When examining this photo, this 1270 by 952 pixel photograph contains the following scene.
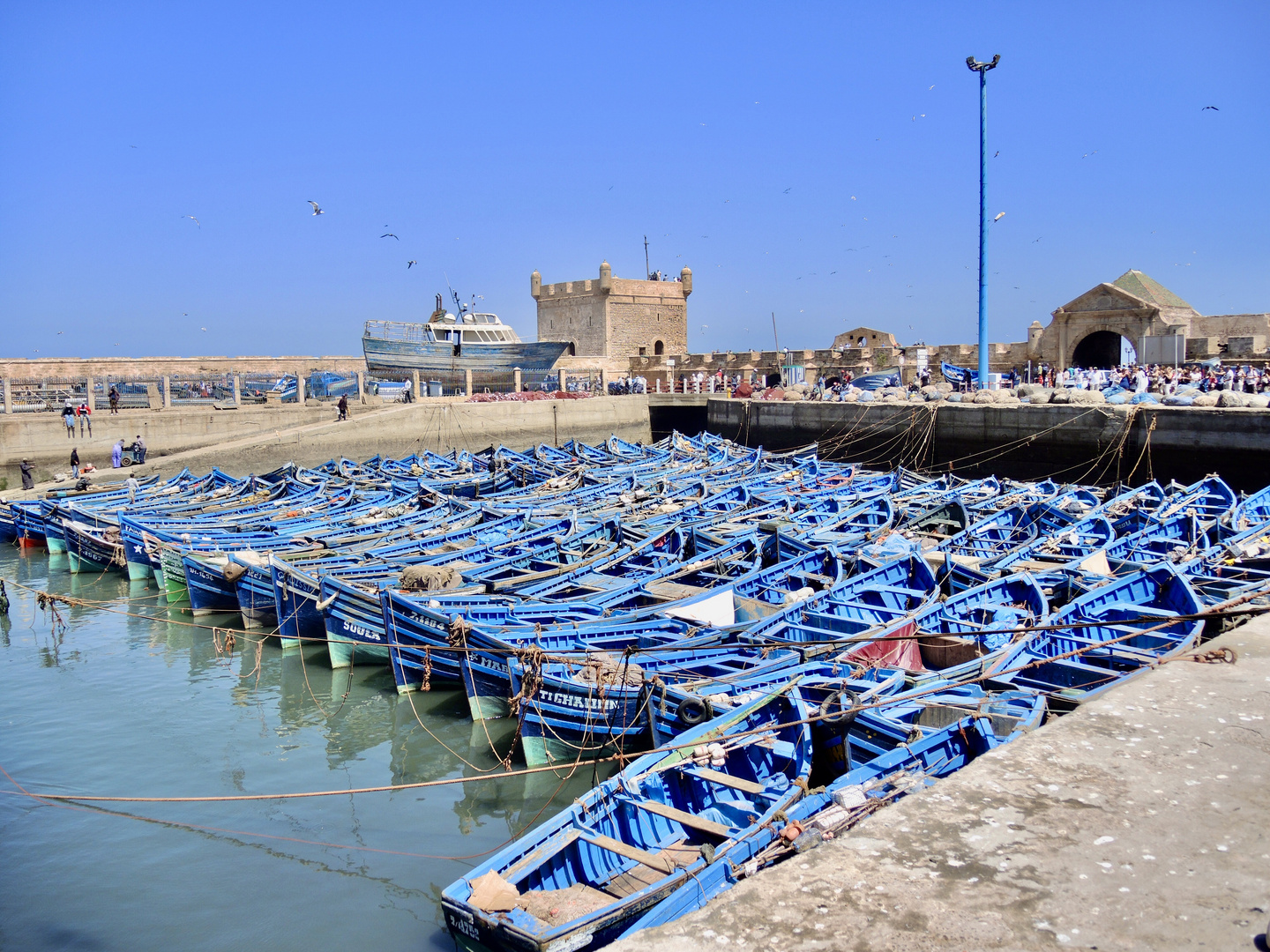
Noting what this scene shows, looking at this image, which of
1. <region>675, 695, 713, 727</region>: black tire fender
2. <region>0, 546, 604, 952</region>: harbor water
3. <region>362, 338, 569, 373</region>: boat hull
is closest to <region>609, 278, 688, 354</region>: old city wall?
<region>362, 338, 569, 373</region>: boat hull

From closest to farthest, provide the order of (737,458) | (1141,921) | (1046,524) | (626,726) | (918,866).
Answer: (1141,921)
(918,866)
(626,726)
(1046,524)
(737,458)

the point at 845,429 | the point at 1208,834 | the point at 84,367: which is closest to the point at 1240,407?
the point at 845,429

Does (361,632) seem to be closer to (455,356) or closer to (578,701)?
(578,701)

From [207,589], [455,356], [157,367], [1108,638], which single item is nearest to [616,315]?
[455,356]

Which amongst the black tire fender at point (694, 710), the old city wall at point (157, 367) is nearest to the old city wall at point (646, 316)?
the old city wall at point (157, 367)

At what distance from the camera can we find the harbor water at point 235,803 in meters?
7.61

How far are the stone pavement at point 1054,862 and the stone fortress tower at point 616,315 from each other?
164 ft

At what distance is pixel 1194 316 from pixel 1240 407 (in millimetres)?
17534

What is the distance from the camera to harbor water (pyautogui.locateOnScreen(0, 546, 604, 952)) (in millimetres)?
7613

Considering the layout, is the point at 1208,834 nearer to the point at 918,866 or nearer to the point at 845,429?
the point at 918,866

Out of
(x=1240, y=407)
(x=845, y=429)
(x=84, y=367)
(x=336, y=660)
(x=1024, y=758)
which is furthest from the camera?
(x=84, y=367)

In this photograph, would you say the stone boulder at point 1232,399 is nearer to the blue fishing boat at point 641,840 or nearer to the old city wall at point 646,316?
the blue fishing boat at point 641,840

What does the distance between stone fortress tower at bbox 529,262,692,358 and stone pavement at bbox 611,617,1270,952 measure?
50104mm

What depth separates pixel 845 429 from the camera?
1247 inches
